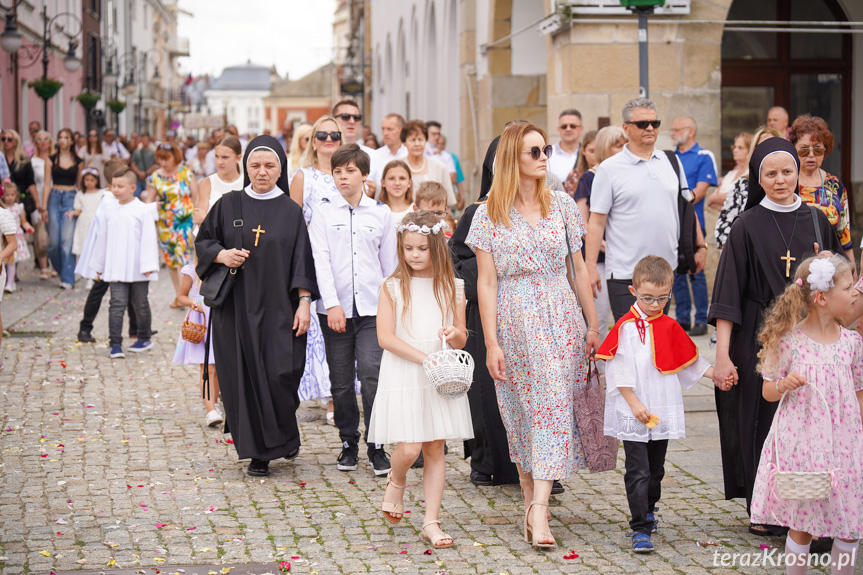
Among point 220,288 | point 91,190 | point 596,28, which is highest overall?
point 596,28

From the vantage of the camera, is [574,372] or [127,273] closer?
[574,372]

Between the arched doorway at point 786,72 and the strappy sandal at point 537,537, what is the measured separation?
10339mm

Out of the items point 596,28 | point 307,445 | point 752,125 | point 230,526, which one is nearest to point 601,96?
point 596,28

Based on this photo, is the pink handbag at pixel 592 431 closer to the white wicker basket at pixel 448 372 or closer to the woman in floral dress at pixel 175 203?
the white wicker basket at pixel 448 372

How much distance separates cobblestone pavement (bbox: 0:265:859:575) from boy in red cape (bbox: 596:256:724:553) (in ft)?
1.11

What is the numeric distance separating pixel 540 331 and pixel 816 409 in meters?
1.29

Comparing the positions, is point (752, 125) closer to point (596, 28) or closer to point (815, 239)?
point (596, 28)

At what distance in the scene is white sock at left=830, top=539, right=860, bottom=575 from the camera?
4488 mm

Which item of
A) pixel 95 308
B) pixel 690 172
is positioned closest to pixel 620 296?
pixel 690 172

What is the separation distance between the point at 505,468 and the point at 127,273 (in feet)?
18.5

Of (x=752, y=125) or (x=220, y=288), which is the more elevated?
(x=752, y=125)

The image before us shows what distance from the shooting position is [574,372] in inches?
213

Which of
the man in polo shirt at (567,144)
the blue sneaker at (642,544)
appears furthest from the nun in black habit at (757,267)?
the man in polo shirt at (567,144)

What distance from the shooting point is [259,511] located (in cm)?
588
